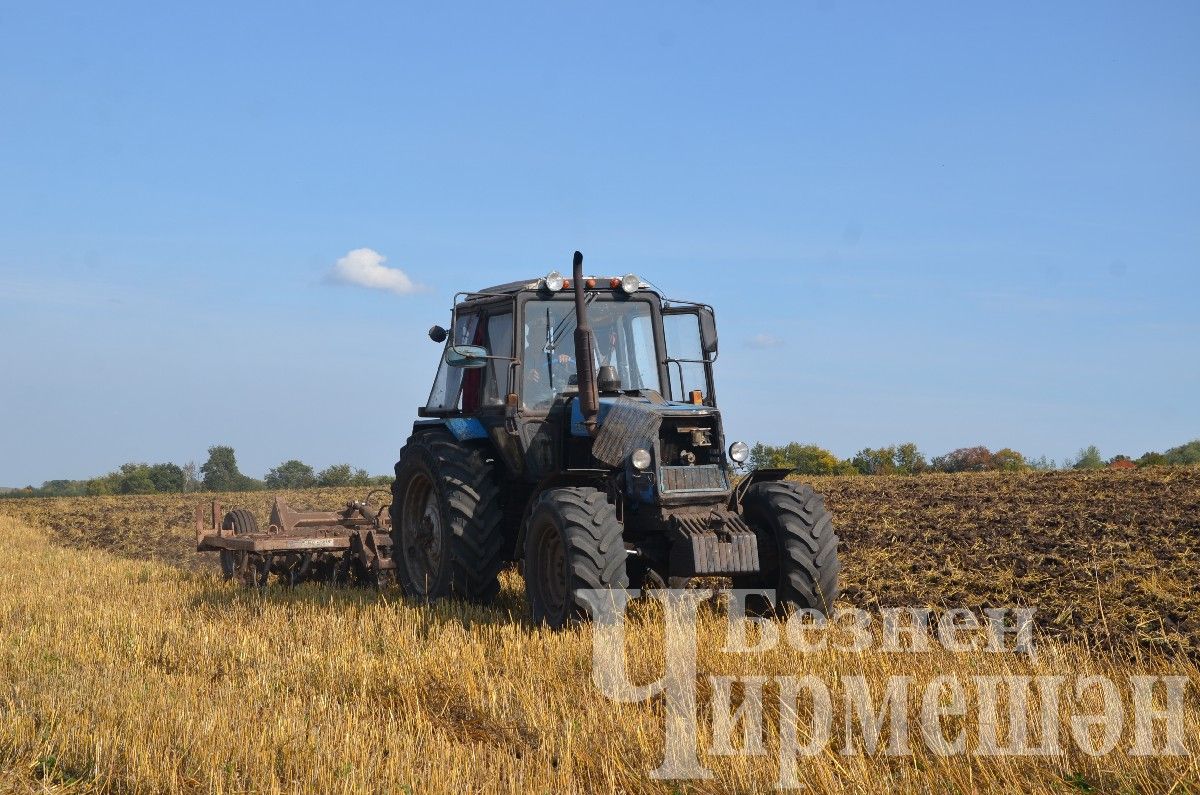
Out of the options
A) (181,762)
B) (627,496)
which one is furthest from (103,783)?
(627,496)

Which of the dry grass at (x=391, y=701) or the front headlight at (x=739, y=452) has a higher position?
the front headlight at (x=739, y=452)

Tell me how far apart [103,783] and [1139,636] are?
19.1ft

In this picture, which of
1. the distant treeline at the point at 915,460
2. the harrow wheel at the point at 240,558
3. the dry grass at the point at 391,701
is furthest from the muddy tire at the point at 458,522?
the distant treeline at the point at 915,460

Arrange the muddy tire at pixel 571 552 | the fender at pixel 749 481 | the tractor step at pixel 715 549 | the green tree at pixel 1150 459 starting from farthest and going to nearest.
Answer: the green tree at pixel 1150 459 < the fender at pixel 749 481 < the tractor step at pixel 715 549 < the muddy tire at pixel 571 552

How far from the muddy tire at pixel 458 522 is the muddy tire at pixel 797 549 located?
206 centimetres

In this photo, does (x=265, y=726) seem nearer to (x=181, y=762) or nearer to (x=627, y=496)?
(x=181, y=762)

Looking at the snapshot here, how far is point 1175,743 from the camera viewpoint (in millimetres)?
4316

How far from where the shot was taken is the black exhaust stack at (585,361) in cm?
791

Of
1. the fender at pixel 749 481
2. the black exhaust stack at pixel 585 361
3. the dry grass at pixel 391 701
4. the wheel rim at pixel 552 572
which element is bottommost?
the dry grass at pixel 391 701

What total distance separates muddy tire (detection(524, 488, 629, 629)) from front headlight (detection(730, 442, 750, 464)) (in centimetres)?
103

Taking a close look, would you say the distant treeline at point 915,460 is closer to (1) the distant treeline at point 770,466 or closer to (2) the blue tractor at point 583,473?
(1) the distant treeline at point 770,466

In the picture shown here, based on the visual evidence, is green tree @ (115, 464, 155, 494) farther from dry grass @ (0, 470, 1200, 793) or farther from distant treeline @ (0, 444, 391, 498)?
dry grass @ (0, 470, 1200, 793)

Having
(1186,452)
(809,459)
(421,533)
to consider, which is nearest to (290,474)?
(809,459)

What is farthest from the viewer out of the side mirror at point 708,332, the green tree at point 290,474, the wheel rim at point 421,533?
the green tree at point 290,474
